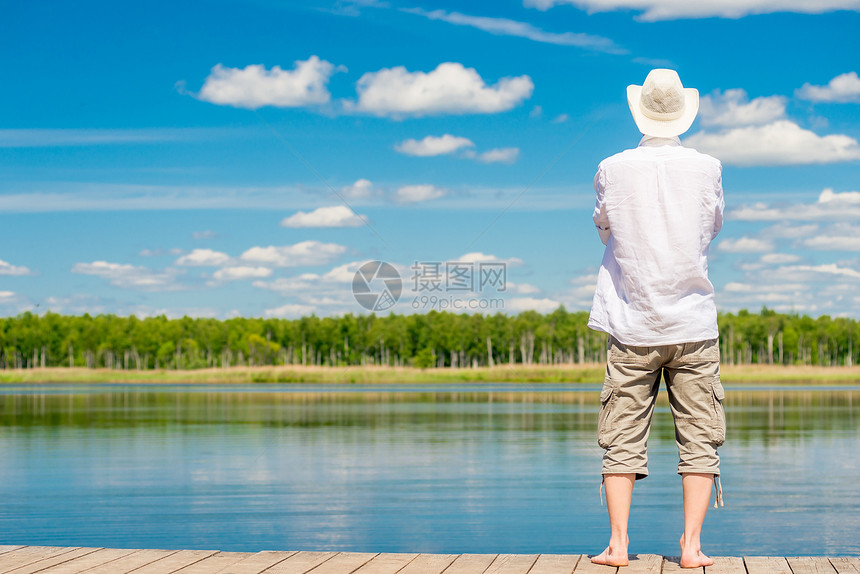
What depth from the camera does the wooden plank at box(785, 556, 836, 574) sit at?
383 centimetres

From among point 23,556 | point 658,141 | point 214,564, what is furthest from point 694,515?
point 23,556

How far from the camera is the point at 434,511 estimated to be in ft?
27.4

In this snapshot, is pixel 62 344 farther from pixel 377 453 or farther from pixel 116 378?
pixel 377 453

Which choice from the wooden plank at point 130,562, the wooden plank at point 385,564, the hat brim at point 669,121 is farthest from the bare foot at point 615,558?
the wooden plank at point 130,562

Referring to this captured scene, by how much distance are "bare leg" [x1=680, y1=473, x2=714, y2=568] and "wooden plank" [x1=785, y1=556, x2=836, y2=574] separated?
0.34 meters

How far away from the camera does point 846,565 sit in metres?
3.94

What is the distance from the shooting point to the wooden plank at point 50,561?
3.93m

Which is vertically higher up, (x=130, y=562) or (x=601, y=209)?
(x=601, y=209)

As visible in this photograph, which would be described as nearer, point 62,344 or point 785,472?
point 785,472

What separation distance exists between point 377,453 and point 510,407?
1315 cm

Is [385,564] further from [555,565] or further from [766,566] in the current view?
[766,566]

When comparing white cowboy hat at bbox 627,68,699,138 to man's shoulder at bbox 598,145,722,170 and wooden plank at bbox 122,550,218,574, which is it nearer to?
man's shoulder at bbox 598,145,722,170

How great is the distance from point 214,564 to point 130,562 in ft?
1.25

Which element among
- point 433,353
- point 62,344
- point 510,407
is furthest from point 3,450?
point 62,344
